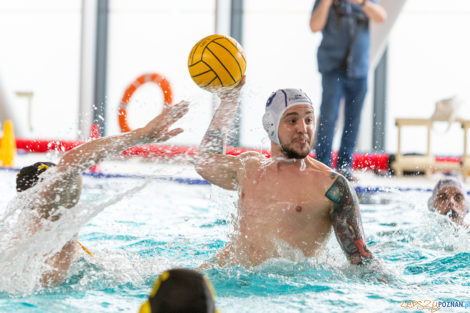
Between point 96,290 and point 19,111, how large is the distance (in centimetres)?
858

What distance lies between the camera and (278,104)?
234 cm

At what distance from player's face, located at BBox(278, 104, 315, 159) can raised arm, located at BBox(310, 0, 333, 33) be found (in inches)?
112

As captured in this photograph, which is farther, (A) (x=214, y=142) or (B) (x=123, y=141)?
(A) (x=214, y=142)

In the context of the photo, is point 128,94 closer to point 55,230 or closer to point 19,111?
point 19,111

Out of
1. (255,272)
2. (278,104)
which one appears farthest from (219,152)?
(255,272)

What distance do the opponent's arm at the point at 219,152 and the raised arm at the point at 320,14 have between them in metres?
2.70

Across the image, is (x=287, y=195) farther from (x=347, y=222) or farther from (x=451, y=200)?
(x=451, y=200)

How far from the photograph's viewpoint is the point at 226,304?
1917 mm

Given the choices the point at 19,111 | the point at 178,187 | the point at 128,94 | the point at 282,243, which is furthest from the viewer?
the point at 19,111

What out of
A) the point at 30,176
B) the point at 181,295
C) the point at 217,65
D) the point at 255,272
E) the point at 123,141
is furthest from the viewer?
the point at 217,65

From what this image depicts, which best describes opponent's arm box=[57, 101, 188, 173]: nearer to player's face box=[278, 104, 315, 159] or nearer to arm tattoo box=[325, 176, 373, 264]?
player's face box=[278, 104, 315, 159]

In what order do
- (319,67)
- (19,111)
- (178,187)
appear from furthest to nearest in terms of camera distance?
(19,111) < (178,187) < (319,67)

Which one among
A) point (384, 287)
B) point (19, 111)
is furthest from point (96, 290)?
point (19, 111)

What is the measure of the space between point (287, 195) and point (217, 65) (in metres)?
0.63
